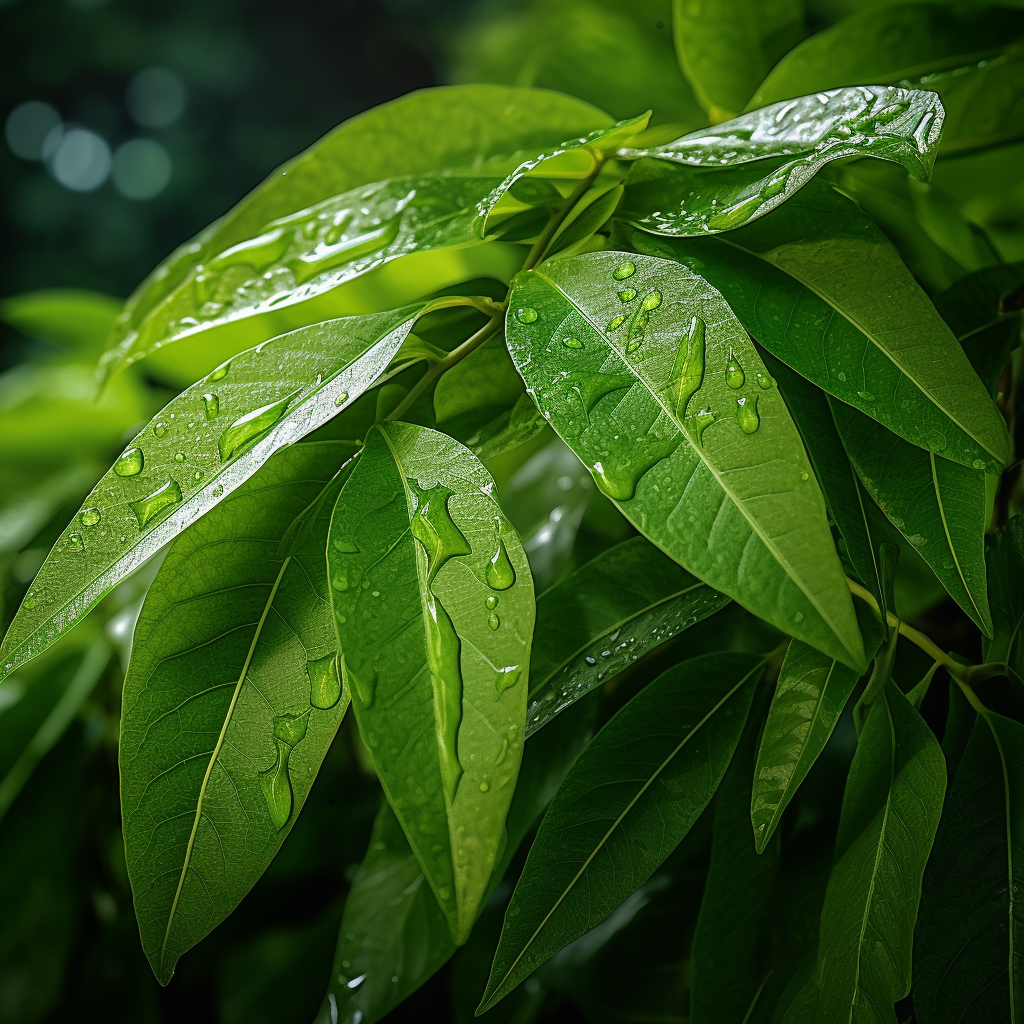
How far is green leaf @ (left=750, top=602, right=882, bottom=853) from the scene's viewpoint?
0.78 feet

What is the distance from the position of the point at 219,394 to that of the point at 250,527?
40mm

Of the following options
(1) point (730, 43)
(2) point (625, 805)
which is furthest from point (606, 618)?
(1) point (730, 43)

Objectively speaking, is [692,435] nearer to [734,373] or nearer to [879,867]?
[734,373]

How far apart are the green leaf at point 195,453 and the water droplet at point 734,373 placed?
93 mm

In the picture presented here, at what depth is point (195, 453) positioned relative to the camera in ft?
0.77

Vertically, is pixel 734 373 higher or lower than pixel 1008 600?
higher

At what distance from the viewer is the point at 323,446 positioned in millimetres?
270

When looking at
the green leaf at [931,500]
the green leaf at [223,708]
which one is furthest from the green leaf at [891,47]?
the green leaf at [223,708]

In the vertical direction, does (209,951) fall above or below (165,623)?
below

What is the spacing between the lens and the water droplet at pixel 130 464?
9.2 inches

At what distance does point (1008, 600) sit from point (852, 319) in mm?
112

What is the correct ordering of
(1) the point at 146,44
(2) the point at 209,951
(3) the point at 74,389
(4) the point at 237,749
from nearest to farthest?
(4) the point at 237,749, (2) the point at 209,951, (3) the point at 74,389, (1) the point at 146,44

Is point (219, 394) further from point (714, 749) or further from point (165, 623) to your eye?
point (714, 749)

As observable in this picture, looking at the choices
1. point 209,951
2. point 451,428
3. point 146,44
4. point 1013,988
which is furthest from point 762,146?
point 146,44
